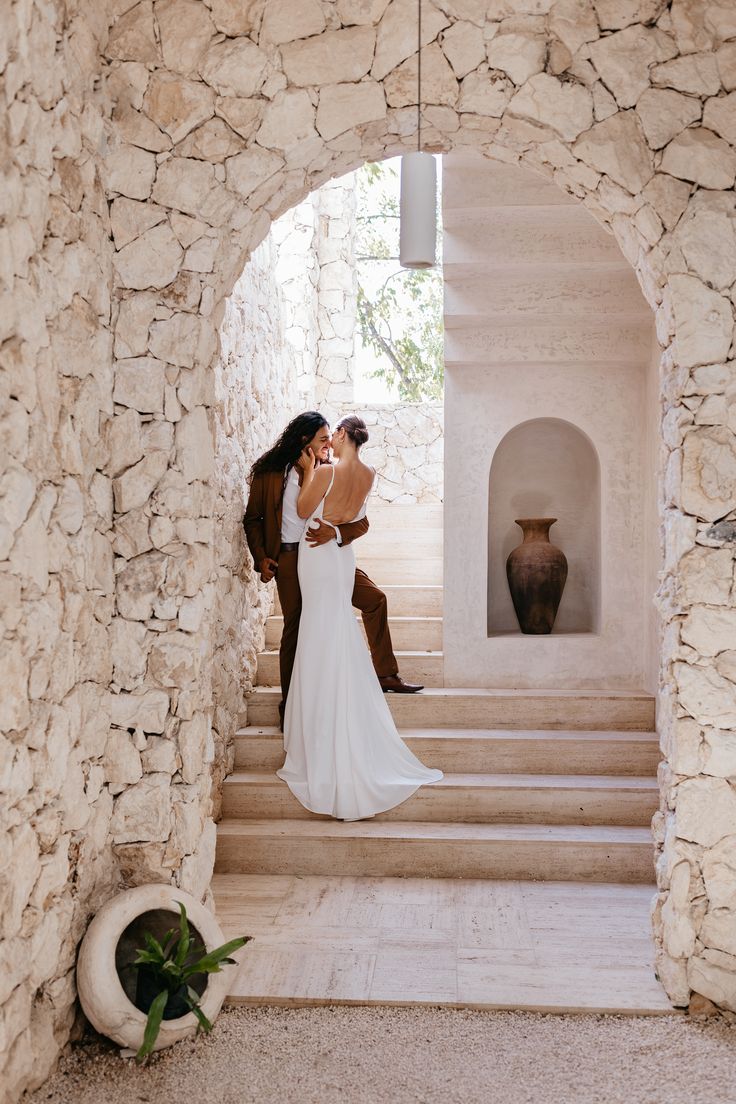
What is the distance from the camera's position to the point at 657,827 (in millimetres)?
3059

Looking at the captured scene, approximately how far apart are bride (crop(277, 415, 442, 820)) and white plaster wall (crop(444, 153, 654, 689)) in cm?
97

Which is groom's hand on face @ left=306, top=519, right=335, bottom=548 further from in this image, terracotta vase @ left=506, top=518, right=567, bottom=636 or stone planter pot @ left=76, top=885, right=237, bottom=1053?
stone planter pot @ left=76, top=885, right=237, bottom=1053

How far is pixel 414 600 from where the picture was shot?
5762 mm

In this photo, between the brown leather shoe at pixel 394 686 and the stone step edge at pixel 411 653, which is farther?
the stone step edge at pixel 411 653

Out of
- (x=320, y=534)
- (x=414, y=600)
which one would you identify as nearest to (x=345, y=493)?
(x=320, y=534)

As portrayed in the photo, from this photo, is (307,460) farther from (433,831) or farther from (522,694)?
(433,831)

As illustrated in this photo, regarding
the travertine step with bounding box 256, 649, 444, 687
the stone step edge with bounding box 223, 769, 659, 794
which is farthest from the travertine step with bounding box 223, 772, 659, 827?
the travertine step with bounding box 256, 649, 444, 687

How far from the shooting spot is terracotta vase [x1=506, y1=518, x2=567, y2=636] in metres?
5.36

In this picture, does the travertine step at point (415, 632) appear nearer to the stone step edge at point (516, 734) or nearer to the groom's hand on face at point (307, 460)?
the stone step edge at point (516, 734)

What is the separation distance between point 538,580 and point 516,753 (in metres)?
1.27

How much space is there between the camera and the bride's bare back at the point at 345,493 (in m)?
4.56

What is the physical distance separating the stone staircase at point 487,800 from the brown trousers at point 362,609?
0.78 ft

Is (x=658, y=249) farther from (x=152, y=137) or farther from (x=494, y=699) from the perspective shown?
(x=494, y=699)

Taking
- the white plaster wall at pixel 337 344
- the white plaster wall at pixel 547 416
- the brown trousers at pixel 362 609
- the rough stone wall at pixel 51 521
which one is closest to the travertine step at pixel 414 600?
the white plaster wall at pixel 547 416
